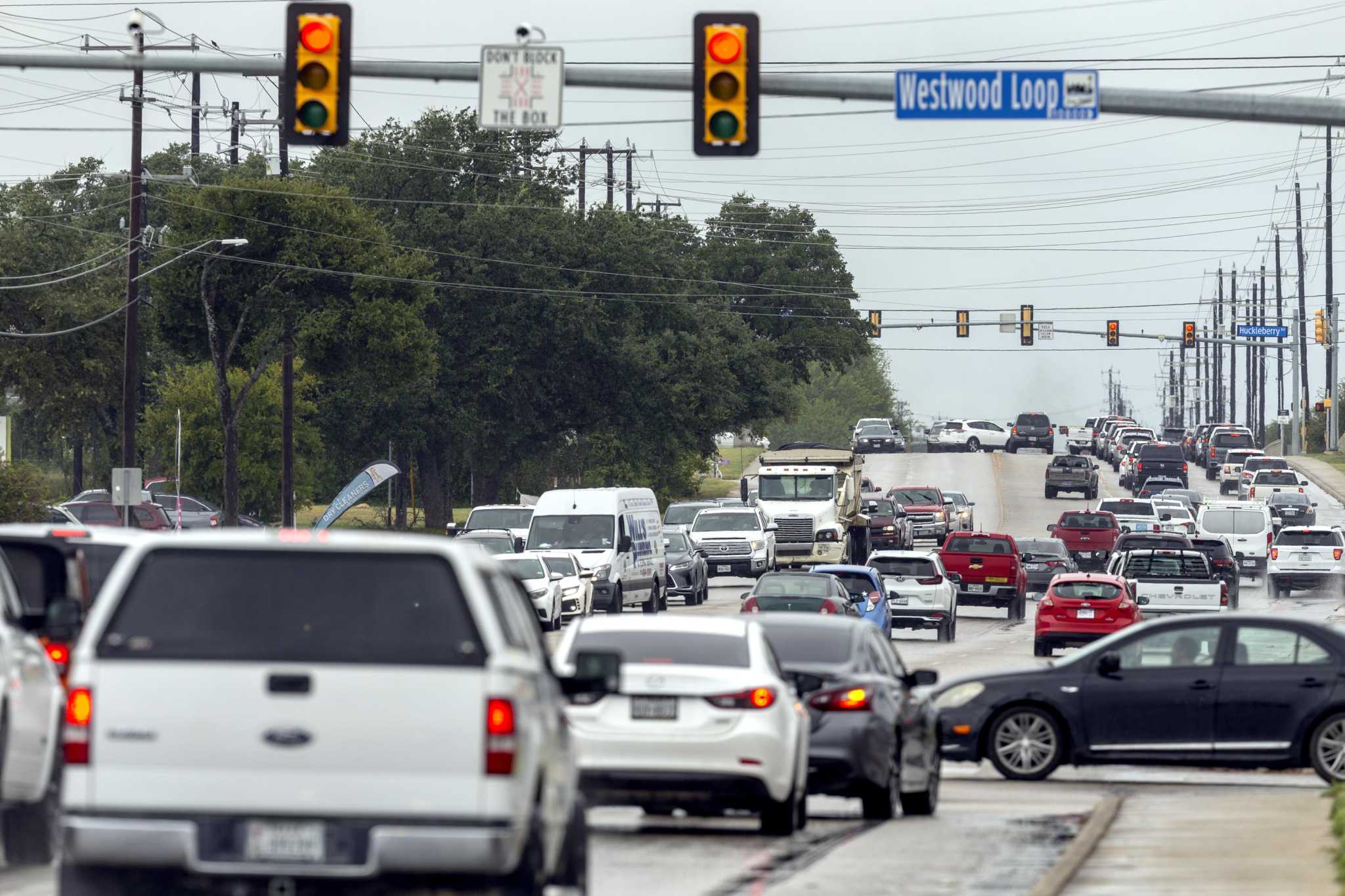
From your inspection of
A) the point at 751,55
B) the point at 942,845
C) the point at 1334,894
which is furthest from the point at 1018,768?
the point at 1334,894

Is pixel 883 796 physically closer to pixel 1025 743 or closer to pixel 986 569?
pixel 1025 743

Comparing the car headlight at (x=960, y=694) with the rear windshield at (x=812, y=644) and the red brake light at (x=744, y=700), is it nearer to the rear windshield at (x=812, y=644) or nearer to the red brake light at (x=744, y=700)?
the rear windshield at (x=812, y=644)

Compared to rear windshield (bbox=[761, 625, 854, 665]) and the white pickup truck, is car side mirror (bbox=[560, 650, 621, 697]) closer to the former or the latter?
rear windshield (bbox=[761, 625, 854, 665])

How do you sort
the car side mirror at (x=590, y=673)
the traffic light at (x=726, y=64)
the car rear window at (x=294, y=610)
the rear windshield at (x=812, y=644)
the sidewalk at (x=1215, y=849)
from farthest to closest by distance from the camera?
the traffic light at (x=726, y=64) < the rear windshield at (x=812, y=644) < the sidewalk at (x=1215, y=849) < the car side mirror at (x=590, y=673) < the car rear window at (x=294, y=610)

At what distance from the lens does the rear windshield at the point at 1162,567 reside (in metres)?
39.4

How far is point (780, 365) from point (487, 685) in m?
95.9

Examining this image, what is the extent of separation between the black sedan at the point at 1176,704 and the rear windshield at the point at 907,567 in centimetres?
2156

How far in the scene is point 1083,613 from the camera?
111 feet

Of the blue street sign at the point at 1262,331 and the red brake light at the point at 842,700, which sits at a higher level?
the blue street sign at the point at 1262,331

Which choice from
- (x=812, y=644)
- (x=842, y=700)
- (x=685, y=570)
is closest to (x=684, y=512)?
(x=685, y=570)

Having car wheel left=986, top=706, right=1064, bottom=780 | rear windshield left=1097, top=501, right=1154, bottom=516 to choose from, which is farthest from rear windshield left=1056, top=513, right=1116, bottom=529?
car wheel left=986, top=706, right=1064, bottom=780

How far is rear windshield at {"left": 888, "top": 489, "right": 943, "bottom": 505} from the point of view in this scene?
70.2 metres

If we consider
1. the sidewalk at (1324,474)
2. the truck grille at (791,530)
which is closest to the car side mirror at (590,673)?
the truck grille at (791,530)

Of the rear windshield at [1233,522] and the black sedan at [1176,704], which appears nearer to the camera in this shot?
the black sedan at [1176,704]
